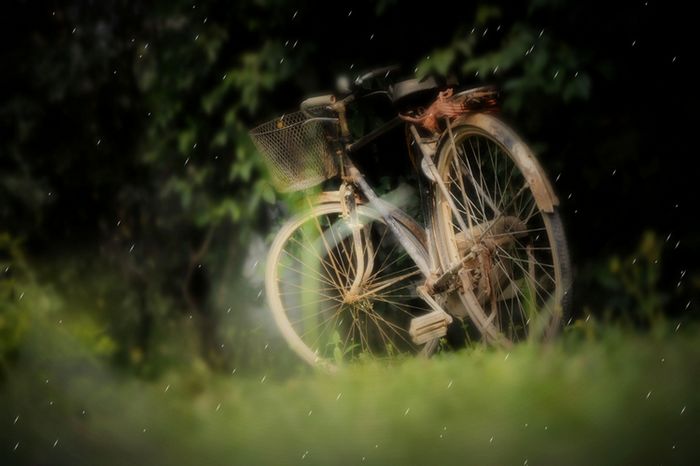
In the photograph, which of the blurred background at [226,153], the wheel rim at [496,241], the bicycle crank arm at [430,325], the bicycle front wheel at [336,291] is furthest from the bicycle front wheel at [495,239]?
the bicycle front wheel at [336,291]

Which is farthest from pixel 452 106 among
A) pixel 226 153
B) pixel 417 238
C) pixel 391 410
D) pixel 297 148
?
pixel 226 153

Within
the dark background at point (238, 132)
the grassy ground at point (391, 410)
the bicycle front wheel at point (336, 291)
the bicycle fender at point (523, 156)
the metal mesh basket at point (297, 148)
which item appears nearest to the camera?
the grassy ground at point (391, 410)

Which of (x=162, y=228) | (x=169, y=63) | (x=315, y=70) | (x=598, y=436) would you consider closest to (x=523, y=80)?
(x=315, y=70)

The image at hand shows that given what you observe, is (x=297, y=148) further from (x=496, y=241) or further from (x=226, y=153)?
(x=496, y=241)

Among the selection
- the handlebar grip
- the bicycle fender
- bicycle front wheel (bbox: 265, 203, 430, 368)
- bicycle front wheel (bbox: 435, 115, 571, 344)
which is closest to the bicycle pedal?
bicycle front wheel (bbox: 435, 115, 571, 344)

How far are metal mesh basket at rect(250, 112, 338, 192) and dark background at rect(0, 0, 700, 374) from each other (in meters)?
0.37

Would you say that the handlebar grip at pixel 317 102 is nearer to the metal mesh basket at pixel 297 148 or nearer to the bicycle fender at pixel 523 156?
the metal mesh basket at pixel 297 148

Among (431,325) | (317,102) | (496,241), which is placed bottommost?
(431,325)

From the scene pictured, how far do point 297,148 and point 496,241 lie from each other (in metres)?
0.99

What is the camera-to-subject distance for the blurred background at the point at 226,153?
2.56 meters

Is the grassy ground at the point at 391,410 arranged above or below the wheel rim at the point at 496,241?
below

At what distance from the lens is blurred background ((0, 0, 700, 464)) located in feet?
8.41

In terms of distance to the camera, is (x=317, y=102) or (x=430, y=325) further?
(x=317, y=102)

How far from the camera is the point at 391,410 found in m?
2.20
